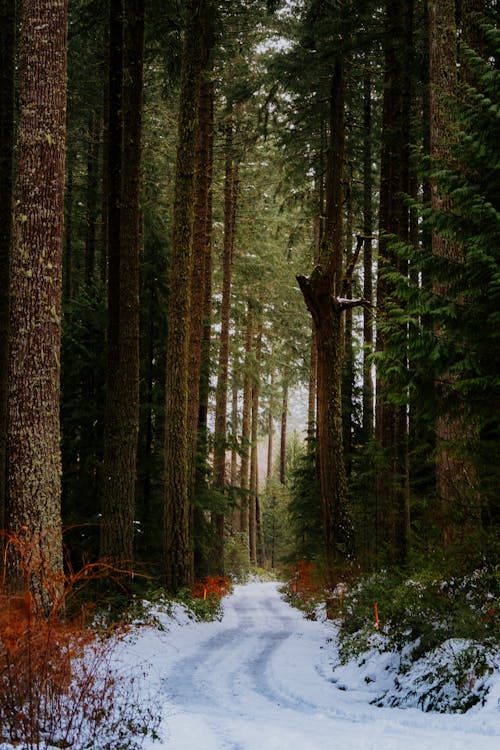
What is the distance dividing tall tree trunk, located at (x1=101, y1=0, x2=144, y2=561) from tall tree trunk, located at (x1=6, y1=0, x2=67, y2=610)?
4523 millimetres

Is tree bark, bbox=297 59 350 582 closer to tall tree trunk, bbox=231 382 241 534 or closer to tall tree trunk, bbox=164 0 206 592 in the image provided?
tall tree trunk, bbox=164 0 206 592

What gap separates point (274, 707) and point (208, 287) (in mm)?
18332

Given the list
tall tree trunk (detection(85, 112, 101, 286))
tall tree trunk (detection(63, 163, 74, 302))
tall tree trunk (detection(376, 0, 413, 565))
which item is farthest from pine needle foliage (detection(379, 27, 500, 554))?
tall tree trunk (detection(63, 163, 74, 302))

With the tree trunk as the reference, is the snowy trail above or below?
below

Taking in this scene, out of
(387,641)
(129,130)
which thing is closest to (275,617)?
(387,641)

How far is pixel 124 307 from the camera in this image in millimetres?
11922

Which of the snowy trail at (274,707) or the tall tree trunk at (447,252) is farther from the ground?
the tall tree trunk at (447,252)

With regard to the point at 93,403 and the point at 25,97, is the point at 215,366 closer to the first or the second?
the point at 93,403

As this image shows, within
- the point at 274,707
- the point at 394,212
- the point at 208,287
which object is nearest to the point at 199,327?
the point at 394,212

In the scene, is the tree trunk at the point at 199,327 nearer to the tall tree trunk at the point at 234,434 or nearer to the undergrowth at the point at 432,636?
the tall tree trunk at the point at 234,434

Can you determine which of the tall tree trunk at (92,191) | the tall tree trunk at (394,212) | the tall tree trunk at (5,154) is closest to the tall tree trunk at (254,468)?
the tall tree trunk at (92,191)

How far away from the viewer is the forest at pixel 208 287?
6.87 m

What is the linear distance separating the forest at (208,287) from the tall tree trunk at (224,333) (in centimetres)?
13

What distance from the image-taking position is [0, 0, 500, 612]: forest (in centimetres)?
687
